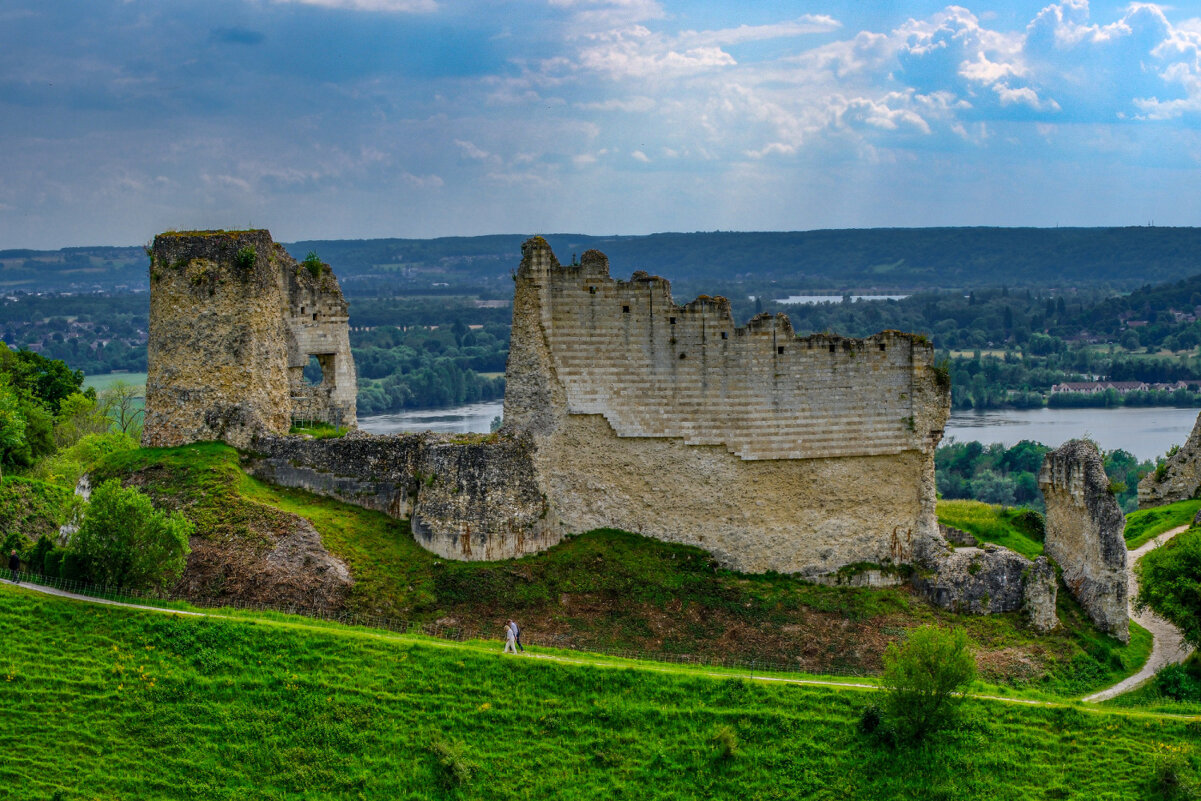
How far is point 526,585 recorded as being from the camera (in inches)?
1236

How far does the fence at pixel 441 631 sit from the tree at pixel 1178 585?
7.81m

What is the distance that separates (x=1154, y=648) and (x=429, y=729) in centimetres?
1820

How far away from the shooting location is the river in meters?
93.6

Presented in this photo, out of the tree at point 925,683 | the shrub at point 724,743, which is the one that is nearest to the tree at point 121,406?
the shrub at point 724,743

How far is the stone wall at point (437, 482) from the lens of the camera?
3225cm

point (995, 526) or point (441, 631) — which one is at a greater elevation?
point (995, 526)

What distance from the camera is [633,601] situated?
3131cm

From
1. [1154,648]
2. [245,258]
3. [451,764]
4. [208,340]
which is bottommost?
[451,764]

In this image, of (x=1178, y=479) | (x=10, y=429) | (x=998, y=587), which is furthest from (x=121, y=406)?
(x=1178, y=479)

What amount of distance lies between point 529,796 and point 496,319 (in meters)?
131

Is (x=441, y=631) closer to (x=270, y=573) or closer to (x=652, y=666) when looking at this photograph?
(x=270, y=573)

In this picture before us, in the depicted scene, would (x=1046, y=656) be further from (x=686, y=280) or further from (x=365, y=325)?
(x=686, y=280)

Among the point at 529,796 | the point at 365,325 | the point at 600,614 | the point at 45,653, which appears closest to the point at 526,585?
the point at 600,614

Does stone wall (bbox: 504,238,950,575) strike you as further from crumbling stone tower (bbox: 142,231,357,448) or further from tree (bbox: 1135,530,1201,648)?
tree (bbox: 1135,530,1201,648)
